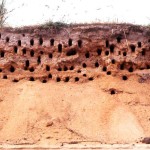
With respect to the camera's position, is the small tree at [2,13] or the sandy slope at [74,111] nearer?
the sandy slope at [74,111]

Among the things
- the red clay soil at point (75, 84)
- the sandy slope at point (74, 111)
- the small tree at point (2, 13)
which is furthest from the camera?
the small tree at point (2, 13)

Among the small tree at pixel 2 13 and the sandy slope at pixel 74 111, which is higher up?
the small tree at pixel 2 13

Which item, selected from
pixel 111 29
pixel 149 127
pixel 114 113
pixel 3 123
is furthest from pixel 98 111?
pixel 111 29

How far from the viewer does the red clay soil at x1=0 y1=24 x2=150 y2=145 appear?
1966cm

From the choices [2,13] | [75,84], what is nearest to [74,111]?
[75,84]

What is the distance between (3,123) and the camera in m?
20.4

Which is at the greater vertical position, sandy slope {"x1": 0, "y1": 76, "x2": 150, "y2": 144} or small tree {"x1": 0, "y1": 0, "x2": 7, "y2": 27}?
small tree {"x1": 0, "y1": 0, "x2": 7, "y2": 27}

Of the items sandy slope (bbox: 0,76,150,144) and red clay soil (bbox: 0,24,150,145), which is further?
red clay soil (bbox: 0,24,150,145)

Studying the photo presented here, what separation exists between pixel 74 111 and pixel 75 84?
2505mm

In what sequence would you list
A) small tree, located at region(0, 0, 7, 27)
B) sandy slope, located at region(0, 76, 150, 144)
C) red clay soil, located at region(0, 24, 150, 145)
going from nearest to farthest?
sandy slope, located at region(0, 76, 150, 144) → red clay soil, located at region(0, 24, 150, 145) → small tree, located at region(0, 0, 7, 27)

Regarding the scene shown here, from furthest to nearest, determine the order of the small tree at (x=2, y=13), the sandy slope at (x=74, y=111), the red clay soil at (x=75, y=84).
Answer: the small tree at (x=2, y=13), the red clay soil at (x=75, y=84), the sandy slope at (x=74, y=111)

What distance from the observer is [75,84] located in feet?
76.1

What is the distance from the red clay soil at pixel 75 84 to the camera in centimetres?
1966

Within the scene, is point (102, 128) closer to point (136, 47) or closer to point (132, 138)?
point (132, 138)
